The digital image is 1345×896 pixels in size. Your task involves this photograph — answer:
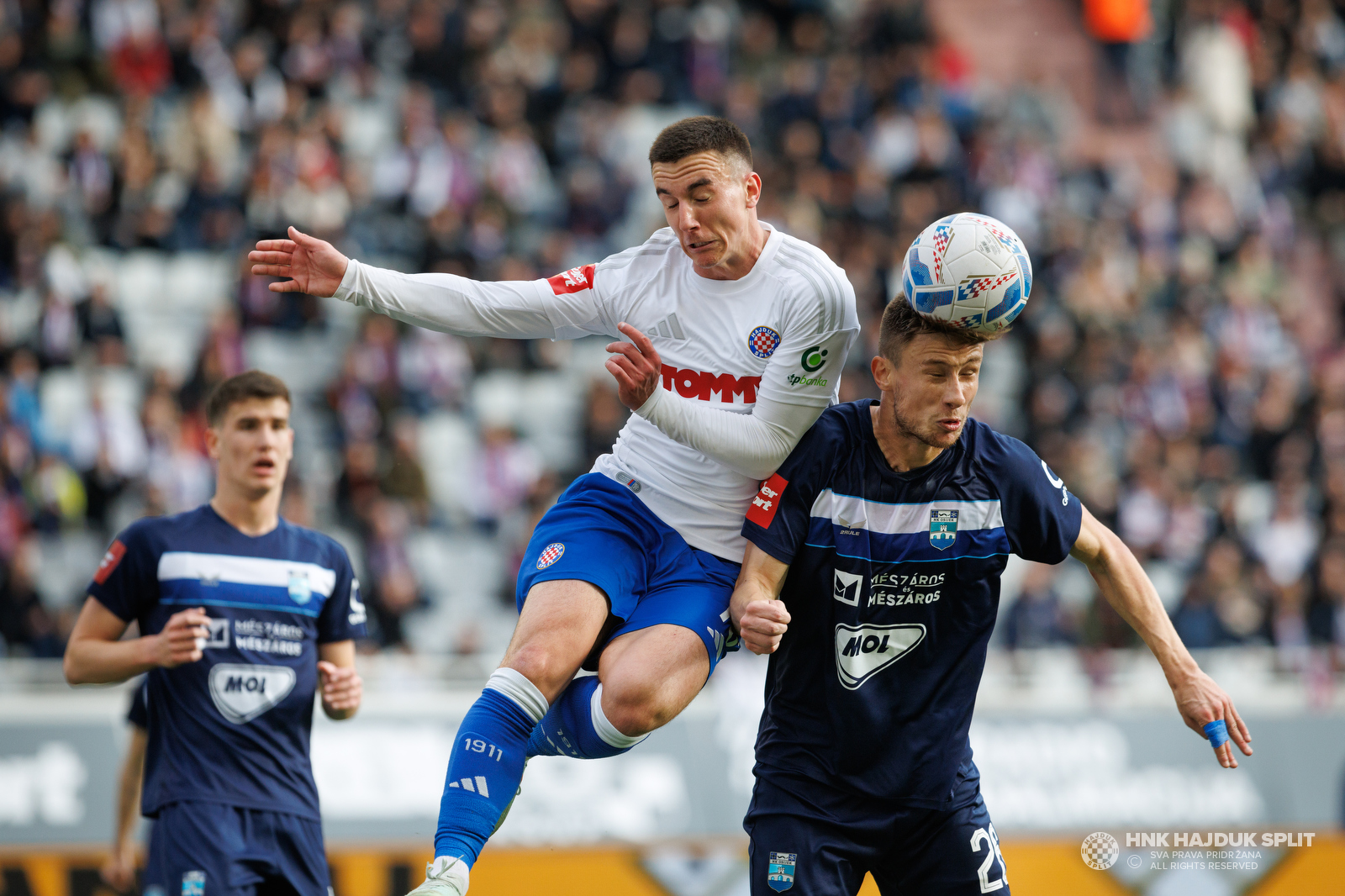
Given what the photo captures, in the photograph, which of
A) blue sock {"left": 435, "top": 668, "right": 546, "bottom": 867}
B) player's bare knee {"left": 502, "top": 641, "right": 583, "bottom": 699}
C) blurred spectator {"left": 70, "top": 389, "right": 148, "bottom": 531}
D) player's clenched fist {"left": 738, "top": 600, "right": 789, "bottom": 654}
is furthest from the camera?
blurred spectator {"left": 70, "top": 389, "right": 148, "bottom": 531}

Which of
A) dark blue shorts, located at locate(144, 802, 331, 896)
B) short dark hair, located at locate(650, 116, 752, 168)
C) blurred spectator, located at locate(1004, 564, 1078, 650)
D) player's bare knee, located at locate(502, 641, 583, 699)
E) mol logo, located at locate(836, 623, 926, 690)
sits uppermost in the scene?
short dark hair, located at locate(650, 116, 752, 168)

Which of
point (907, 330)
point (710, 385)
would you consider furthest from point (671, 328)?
point (907, 330)

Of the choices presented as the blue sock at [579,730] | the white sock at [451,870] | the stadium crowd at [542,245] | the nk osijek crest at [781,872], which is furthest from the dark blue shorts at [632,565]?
the stadium crowd at [542,245]

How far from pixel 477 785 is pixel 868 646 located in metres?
1.56

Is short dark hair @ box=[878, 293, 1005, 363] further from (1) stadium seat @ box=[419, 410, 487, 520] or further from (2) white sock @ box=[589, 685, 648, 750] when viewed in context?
(1) stadium seat @ box=[419, 410, 487, 520]

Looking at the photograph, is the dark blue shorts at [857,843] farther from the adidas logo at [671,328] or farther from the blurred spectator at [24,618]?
the blurred spectator at [24,618]

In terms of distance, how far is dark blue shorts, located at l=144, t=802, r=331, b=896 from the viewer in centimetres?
632

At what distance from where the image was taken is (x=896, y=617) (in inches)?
225

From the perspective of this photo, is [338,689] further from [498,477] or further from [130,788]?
[498,477]

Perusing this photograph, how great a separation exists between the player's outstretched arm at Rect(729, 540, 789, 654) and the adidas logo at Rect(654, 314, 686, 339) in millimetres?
957

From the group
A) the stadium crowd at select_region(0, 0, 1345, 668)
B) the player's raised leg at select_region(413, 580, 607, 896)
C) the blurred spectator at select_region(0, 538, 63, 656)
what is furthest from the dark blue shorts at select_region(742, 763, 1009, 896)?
the blurred spectator at select_region(0, 538, 63, 656)

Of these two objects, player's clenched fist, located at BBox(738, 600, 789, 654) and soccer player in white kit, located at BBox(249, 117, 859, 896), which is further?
soccer player in white kit, located at BBox(249, 117, 859, 896)

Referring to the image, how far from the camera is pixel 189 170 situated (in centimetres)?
1602

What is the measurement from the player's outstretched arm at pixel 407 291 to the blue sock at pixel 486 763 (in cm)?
144
